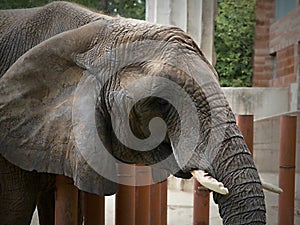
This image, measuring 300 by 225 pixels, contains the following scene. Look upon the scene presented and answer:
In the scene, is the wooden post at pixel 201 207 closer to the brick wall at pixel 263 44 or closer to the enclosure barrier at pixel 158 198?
the enclosure barrier at pixel 158 198

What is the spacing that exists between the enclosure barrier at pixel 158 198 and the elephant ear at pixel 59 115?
0.78ft

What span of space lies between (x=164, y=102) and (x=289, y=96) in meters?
4.58

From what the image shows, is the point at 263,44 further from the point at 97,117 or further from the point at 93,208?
the point at 97,117

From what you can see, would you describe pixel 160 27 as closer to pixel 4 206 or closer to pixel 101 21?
pixel 101 21

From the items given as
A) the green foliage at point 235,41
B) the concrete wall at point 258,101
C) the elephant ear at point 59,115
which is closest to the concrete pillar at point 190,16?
the concrete wall at point 258,101

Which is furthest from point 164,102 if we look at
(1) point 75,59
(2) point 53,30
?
(2) point 53,30

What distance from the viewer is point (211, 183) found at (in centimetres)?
83

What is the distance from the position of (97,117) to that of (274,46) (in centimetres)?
574

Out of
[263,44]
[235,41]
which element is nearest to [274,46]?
[263,44]

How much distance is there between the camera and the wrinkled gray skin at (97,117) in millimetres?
858

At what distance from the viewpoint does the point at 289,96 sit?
5.25m

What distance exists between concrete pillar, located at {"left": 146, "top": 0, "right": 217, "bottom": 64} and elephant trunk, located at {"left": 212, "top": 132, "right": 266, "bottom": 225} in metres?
2.86

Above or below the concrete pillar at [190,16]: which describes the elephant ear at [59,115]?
below

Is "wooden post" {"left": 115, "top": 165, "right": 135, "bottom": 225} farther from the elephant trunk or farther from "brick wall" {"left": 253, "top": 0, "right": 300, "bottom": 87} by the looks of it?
"brick wall" {"left": 253, "top": 0, "right": 300, "bottom": 87}
